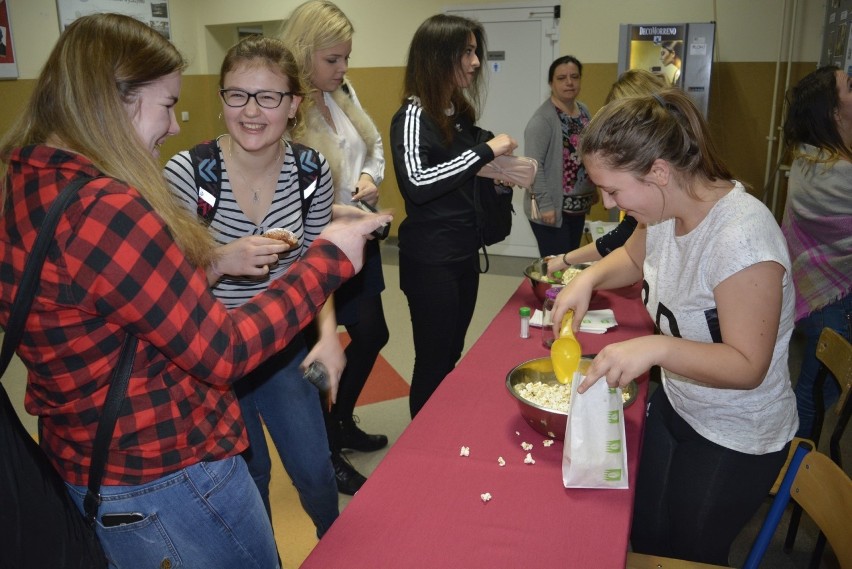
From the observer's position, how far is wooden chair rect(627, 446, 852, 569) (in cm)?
125

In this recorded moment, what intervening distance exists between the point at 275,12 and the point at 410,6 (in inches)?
60.9

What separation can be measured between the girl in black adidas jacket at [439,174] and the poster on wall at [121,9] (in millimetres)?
3618

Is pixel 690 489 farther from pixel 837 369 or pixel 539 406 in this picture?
pixel 837 369

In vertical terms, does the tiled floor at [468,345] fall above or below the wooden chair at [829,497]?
below

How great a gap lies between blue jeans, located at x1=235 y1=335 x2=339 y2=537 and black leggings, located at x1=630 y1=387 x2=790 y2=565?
819 millimetres

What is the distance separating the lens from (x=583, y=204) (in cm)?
382

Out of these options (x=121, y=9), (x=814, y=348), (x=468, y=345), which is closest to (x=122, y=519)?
(x=814, y=348)

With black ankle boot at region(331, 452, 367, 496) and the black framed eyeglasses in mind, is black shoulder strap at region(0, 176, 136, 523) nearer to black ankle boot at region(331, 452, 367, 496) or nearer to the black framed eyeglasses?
the black framed eyeglasses

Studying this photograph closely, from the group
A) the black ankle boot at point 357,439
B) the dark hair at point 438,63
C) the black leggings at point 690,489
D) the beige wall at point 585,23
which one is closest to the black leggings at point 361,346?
the black ankle boot at point 357,439

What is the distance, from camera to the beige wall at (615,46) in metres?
5.11

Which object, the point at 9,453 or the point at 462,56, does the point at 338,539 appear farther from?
the point at 462,56

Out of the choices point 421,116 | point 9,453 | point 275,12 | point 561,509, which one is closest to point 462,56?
point 421,116

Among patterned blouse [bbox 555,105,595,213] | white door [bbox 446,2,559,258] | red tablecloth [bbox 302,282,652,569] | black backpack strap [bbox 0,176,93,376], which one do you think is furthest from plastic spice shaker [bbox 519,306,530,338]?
white door [bbox 446,2,559,258]

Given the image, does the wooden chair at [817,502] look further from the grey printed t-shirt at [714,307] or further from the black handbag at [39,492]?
the black handbag at [39,492]
